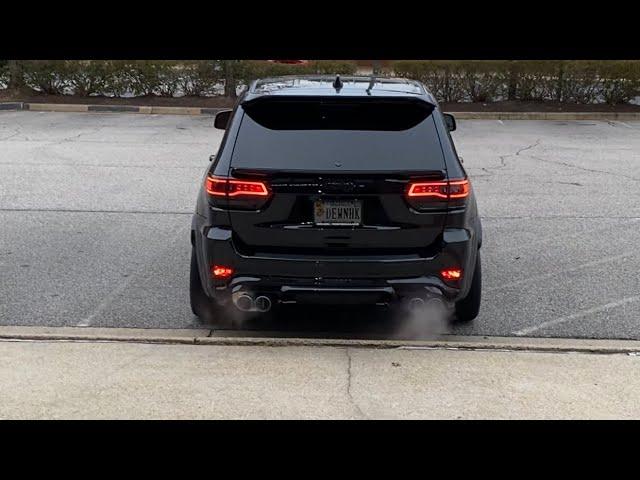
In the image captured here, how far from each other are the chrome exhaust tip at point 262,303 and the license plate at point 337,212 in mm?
579

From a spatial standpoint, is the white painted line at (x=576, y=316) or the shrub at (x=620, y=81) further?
the shrub at (x=620, y=81)

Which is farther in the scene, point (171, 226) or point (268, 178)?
point (171, 226)

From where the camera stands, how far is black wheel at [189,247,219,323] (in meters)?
5.06

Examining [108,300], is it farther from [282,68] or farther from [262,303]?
[282,68]

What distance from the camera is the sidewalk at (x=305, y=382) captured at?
389 cm

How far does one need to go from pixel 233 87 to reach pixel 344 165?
51.0ft

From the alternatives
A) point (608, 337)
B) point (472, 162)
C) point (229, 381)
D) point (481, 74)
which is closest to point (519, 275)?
point (608, 337)

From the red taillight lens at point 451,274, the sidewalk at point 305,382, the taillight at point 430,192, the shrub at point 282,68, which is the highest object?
the taillight at point 430,192

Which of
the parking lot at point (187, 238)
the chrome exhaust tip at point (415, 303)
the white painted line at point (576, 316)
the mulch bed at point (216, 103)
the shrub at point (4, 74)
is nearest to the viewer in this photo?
the chrome exhaust tip at point (415, 303)

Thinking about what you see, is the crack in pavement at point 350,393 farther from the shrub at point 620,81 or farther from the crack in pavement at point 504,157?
the shrub at point 620,81

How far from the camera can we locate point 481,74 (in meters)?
18.8

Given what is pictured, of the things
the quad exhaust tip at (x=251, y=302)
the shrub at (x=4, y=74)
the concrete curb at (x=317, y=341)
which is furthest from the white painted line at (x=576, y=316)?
the shrub at (x=4, y=74)

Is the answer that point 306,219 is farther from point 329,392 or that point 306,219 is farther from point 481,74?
point 481,74

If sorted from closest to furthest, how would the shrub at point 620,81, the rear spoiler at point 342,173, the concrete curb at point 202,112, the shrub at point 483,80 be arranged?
1. the rear spoiler at point 342,173
2. the concrete curb at point 202,112
3. the shrub at point 620,81
4. the shrub at point 483,80
